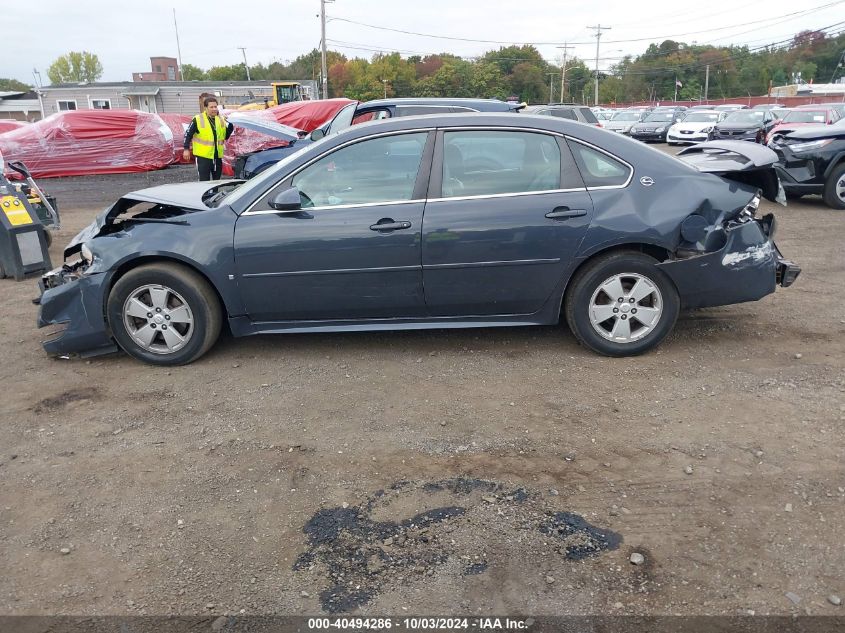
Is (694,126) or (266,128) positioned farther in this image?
(694,126)

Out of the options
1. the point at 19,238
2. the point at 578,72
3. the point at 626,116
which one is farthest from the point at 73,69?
the point at 19,238

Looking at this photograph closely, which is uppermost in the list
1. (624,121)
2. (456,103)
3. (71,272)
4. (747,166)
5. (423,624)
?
(456,103)

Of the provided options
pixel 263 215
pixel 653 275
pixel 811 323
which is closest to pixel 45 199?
pixel 263 215

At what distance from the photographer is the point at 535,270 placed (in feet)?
14.8

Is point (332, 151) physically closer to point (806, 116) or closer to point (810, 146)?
point (810, 146)

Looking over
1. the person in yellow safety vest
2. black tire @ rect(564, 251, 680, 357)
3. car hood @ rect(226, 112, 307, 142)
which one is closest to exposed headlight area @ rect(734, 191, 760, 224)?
black tire @ rect(564, 251, 680, 357)

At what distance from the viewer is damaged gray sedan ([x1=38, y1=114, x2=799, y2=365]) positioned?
14.6 ft

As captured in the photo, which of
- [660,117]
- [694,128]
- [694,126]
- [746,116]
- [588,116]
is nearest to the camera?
[588,116]

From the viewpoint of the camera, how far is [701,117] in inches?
1000

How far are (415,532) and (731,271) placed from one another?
2961mm

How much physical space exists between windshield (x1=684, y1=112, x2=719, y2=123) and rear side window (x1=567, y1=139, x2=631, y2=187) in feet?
76.4

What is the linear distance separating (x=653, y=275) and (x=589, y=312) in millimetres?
488

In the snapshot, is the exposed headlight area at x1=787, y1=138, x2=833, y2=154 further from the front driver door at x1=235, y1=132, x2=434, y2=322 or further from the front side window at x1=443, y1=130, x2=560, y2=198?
the front driver door at x1=235, y1=132, x2=434, y2=322

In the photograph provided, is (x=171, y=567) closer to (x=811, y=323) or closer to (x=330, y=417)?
(x=330, y=417)
